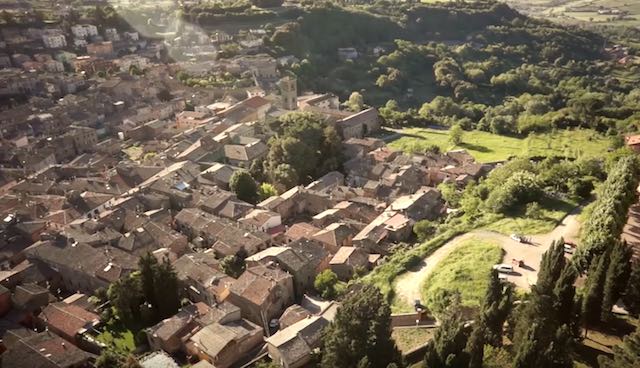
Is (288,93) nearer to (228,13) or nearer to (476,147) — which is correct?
(476,147)

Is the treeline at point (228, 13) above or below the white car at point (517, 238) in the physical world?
above

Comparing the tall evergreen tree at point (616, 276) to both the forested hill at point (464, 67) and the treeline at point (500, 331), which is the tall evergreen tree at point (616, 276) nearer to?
the treeline at point (500, 331)

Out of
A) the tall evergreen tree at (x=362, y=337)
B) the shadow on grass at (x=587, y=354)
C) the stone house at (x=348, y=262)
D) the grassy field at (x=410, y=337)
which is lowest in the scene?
the stone house at (x=348, y=262)

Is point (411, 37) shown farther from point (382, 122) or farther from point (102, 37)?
point (102, 37)

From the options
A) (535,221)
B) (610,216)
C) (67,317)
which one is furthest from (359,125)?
(67,317)

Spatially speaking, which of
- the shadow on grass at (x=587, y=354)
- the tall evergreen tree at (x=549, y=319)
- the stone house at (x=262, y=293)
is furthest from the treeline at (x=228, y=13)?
the shadow on grass at (x=587, y=354)

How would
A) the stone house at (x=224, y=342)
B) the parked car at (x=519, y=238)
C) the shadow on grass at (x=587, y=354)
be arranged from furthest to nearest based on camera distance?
the parked car at (x=519, y=238), the stone house at (x=224, y=342), the shadow on grass at (x=587, y=354)

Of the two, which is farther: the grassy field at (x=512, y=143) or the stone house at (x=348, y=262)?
the grassy field at (x=512, y=143)
